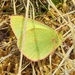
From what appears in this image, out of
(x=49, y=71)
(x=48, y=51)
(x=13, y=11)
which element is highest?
(x=13, y=11)

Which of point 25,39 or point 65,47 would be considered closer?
point 25,39

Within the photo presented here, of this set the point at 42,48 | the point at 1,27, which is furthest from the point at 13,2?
the point at 42,48

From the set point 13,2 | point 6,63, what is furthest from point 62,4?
point 6,63

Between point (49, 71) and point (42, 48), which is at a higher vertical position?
point (42, 48)

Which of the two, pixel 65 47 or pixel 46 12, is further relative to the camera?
pixel 46 12

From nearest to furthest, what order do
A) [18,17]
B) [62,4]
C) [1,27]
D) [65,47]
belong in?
[18,17] → [65,47] → [1,27] → [62,4]

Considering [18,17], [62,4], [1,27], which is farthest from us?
[62,4]

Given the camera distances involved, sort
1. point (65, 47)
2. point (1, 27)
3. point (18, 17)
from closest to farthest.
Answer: point (18, 17) < point (65, 47) < point (1, 27)

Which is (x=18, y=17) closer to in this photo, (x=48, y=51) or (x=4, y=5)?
(x=48, y=51)

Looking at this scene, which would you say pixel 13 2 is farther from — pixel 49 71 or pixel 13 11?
pixel 49 71
